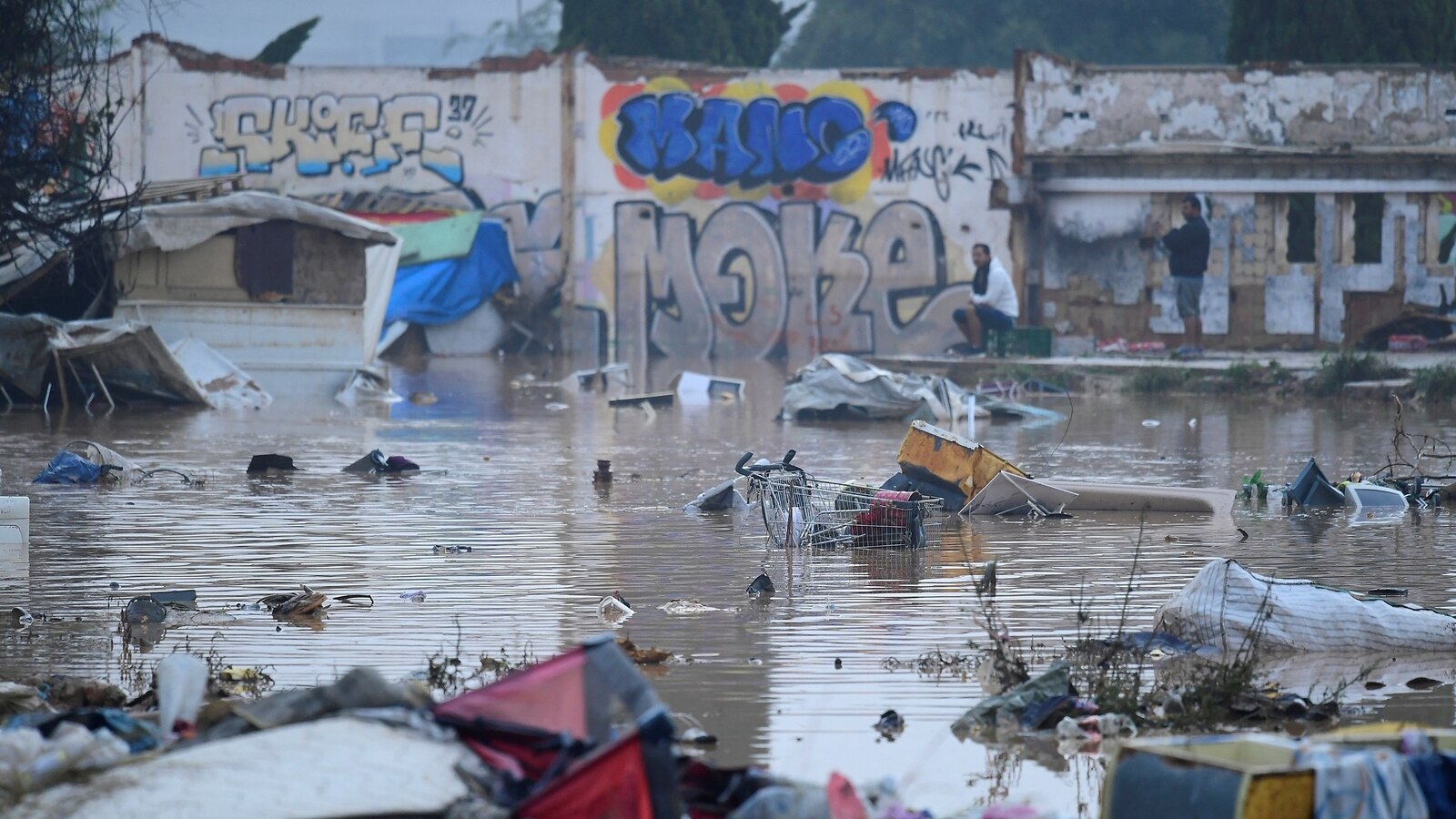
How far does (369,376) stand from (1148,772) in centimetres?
1925

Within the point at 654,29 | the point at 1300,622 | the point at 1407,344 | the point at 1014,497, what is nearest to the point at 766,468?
the point at 1014,497

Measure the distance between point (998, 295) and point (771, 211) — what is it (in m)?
8.11

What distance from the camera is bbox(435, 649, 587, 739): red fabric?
480 centimetres

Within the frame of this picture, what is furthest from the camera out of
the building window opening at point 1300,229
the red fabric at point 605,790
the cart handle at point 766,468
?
the building window opening at point 1300,229

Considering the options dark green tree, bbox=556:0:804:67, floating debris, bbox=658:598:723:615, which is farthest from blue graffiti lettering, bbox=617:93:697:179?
floating debris, bbox=658:598:723:615

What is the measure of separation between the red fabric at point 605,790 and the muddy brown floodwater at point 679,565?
1.22m

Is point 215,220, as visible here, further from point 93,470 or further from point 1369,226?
point 1369,226

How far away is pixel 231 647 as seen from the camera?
24.4ft

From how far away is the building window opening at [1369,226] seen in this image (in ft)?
101

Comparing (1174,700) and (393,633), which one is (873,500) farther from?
(1174,700)

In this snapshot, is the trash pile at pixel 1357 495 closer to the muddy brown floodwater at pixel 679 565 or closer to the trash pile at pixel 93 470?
the muddy brown floodwater at pixel 679 565

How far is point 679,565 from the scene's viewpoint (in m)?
9.90

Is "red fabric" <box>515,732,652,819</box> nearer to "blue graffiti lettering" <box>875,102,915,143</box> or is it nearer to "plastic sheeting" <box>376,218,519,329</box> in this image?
"plastic sheeting" <box>376,218,519,329</box>

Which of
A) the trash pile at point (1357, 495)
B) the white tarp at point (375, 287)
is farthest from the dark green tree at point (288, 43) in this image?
the trash pile at point (1357, 495)
